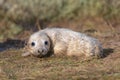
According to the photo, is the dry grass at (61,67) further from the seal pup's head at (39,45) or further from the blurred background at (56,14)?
the blurred background at (56,14)

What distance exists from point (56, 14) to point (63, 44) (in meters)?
7.32

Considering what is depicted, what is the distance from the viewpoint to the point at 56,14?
16.2 meters

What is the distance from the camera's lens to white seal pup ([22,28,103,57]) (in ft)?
28.6

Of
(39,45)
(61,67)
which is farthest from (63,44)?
(61,67)

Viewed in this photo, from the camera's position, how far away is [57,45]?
8953 millimetres

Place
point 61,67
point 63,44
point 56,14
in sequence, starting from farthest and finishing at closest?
1. point 56,14
2. point 63,44
3. point 61,67

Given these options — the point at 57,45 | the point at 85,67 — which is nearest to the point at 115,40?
the point at 57,45

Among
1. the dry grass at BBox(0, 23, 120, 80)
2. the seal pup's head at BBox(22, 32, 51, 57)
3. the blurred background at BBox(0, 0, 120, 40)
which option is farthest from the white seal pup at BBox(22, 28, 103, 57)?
the blurred background at BBox(0, 0, 120, 40)

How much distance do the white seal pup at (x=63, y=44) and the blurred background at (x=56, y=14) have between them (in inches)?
246

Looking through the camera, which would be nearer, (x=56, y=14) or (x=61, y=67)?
(x=61, y=67)

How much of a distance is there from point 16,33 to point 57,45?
6209 millimetres

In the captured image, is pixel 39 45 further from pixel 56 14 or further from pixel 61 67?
pixel 56 14

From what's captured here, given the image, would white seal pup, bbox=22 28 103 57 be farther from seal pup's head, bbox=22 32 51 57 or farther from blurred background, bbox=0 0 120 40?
blurred background, bbox=0 0 120 40

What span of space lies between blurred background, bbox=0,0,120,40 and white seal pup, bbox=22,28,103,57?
624cm
